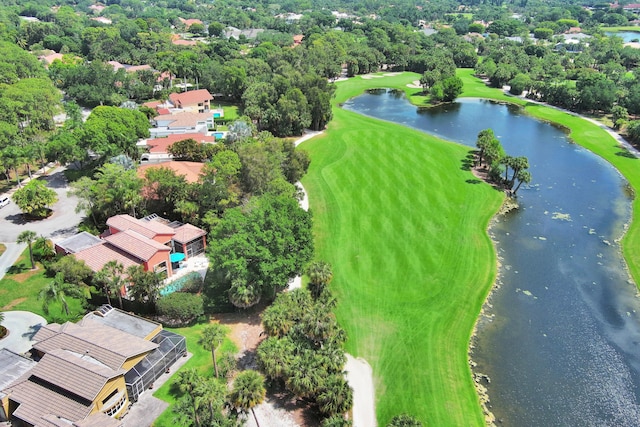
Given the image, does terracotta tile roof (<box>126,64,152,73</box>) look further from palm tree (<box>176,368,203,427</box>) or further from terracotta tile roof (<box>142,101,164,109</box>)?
palm tree (<box>176,368,203,427</box>)

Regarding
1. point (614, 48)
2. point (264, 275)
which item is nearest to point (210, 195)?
point (264, 275)

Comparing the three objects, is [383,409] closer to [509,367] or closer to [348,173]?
[509,367]

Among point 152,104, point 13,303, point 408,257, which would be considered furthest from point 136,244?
point 152,104

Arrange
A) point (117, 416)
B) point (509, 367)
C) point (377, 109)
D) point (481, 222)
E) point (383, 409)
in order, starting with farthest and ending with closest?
point (377, 109), point (481, 222), point (509, 367), point (383, 409), point (117, 416)

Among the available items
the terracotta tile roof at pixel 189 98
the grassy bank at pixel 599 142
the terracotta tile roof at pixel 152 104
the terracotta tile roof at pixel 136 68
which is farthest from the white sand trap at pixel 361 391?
the terracotta tile roof at pixel 136 68

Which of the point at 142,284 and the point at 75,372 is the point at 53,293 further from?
the point at 75,372

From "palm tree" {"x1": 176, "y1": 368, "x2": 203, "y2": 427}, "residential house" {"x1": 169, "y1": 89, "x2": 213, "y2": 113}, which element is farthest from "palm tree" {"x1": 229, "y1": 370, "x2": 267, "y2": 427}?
"residential house" {"x1": 169, "y1": 89, "x2": 213, "y2": 113}
